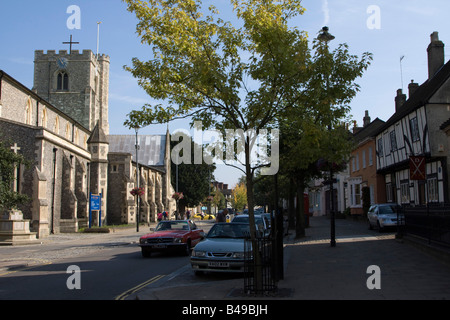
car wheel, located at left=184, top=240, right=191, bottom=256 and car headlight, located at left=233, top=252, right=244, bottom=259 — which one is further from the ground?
car headlight, located at left=233, top=252, right=244, bottom=259

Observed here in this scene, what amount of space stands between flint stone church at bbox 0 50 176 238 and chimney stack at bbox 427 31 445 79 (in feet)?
82.0

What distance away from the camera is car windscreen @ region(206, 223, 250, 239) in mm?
12367

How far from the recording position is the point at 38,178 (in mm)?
27875

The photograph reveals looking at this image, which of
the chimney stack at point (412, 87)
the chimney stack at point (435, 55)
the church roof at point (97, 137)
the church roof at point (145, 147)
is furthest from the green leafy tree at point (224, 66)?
the church roof at point (145, 147)

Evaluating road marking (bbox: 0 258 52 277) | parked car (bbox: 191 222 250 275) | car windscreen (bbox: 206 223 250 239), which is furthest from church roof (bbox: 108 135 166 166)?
parked car (bbox: 191 222 250 275)

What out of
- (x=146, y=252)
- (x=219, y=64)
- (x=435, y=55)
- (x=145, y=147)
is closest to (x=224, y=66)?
(x=219, y=64)

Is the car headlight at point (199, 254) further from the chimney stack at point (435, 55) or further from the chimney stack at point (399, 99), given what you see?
the chimney stack at point (399, 99)

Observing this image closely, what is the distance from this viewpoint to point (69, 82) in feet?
188

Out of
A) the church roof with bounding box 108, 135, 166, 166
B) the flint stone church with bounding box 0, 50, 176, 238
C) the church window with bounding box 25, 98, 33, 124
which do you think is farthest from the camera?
the church roof with bounding box 108, 135, 166, 166

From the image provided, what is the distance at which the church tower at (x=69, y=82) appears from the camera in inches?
2238

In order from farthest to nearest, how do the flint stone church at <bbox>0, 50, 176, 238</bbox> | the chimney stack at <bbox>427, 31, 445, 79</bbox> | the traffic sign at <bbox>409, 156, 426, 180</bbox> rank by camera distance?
the flint stone church at <bbox>0, 50, 176, 238</bbox> < the chimney stack at <bbox>427, 31, 445, 79</bbox> < the traffic sign at <bbox>409, 156, 426, 180</bbox>

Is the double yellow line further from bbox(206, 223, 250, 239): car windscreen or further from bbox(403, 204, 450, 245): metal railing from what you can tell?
bbox(403, 204, 450, 245): metal railing
